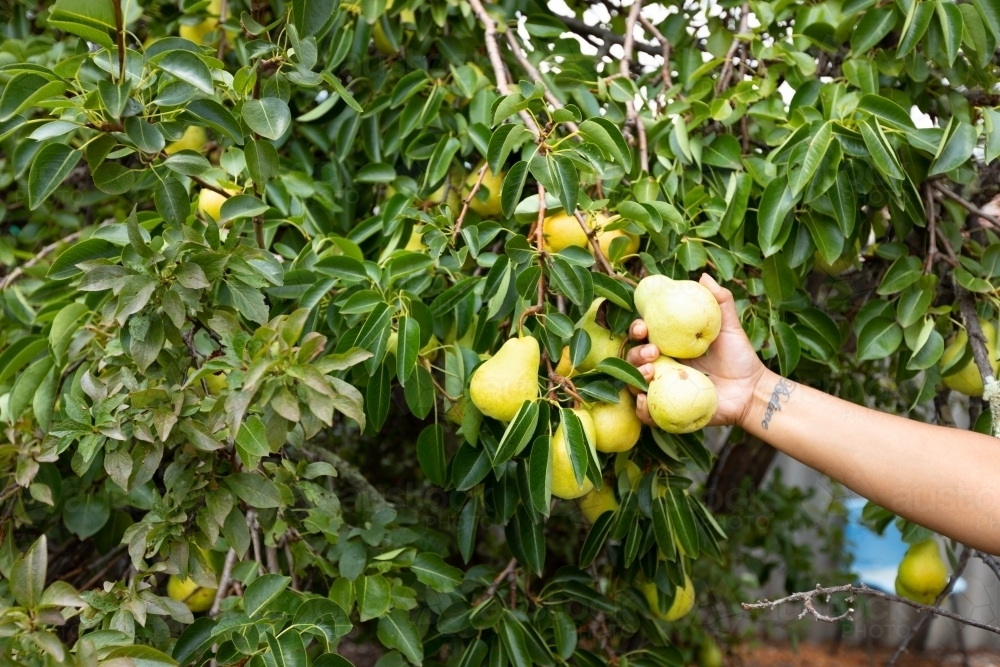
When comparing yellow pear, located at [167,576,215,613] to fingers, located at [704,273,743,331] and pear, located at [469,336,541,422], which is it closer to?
pear, located at [469,336,541,422]

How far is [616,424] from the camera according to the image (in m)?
1.26

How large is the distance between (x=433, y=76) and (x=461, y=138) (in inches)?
8.0

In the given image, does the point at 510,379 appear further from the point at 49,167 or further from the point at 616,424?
the point at 49,167

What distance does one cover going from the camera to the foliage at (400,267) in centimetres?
110

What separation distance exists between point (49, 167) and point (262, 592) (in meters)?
0.65

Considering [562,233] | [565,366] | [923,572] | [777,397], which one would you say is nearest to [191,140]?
[562,233]

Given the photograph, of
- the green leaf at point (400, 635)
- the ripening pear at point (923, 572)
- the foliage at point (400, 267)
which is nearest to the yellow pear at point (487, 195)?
the foliage at point (400, 267)

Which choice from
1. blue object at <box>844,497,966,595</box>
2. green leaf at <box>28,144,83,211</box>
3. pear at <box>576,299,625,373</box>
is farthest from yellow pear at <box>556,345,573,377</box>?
blue object at <box>844,497,966,595</box>

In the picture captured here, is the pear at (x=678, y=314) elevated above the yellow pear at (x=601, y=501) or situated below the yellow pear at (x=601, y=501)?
above

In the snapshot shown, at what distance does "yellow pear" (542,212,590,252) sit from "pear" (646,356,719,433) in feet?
0.83

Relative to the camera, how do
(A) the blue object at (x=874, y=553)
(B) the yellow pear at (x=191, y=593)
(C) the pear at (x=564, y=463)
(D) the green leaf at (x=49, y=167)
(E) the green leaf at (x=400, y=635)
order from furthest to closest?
(A) the blue object at (x=874, y=553) → (B) the yellow pear at (x=191, y=593) → (E) the green leaf at (x=400, y=635) → (C) the pear at (x=564, y=463) → (D) the green leaf at (x=49, y=167)

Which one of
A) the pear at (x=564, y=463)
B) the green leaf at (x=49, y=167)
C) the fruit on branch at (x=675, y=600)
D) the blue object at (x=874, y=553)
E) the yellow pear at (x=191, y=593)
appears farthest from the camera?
the blue object at (x=874, y=553)

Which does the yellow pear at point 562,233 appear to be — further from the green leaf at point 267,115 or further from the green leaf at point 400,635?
the green leaf at point 400,635

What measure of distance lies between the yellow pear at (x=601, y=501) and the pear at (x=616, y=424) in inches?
10.0
